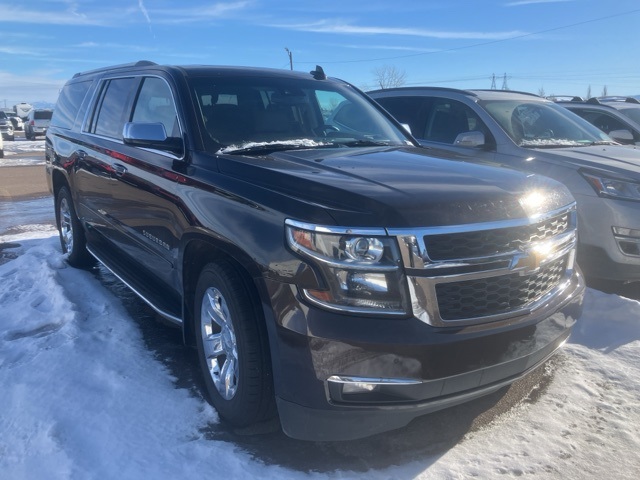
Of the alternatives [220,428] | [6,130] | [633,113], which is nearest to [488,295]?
[220,428]

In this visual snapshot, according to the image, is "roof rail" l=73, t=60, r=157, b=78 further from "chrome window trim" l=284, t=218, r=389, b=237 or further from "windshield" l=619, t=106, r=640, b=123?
"windshield" l=619, t=106, r=640, b=123

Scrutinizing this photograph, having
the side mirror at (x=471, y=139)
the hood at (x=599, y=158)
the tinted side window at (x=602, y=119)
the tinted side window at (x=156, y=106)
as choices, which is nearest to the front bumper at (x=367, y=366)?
the tinted side window at (x=156, y=106)

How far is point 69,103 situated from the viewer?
6594mm

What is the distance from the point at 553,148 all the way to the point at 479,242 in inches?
153

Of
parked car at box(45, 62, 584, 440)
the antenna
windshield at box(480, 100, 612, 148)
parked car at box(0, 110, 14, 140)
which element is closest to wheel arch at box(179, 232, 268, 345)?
parked car at box(45, 62, 584, 440)

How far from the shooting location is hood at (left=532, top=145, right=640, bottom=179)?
5.38 meters

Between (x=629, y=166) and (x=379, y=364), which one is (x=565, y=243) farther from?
(x=629, y=166)

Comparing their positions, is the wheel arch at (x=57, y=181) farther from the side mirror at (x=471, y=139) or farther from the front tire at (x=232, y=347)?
the side mirror at (x=471, y=139)

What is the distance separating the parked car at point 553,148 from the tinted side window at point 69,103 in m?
3.65

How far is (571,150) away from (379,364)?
14.3 feet

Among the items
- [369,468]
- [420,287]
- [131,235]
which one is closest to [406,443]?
[369,468]

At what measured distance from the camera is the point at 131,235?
4.64 metres

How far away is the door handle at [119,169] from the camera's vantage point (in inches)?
182

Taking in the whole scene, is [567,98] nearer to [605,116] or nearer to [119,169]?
[605,116]
